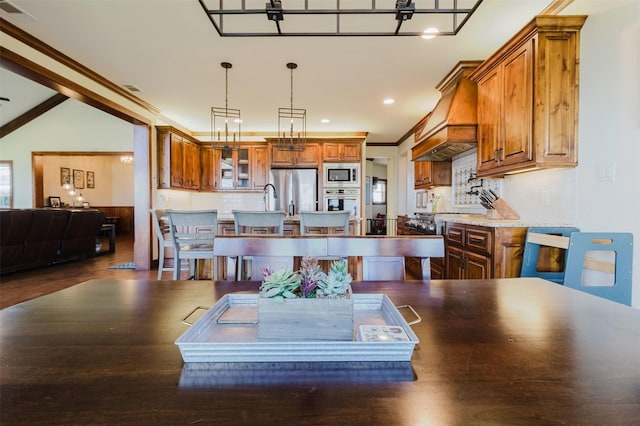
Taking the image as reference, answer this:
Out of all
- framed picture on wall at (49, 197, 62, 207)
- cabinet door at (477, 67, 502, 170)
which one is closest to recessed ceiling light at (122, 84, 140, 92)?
cabinet door at (477, 67, 502, 170)

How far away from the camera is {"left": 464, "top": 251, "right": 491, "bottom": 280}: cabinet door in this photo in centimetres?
236

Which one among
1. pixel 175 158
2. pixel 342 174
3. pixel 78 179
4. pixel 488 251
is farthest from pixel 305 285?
pixel 78 179

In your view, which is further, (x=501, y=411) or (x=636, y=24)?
(x=636, y=24)

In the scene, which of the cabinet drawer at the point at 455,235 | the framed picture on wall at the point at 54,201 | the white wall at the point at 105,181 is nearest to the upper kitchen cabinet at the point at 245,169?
the cabinet drawer at the point at 455,235

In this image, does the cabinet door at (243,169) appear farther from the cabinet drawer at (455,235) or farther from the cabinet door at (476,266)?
the cabinet door at (476,266)

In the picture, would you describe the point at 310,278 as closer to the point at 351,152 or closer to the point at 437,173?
the point at 437,173

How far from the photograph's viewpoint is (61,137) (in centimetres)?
595

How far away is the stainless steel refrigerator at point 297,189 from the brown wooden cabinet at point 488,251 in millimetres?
3265

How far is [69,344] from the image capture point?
0.65 metres

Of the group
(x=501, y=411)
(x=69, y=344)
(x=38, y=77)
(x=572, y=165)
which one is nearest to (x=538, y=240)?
(x=572, y=165)

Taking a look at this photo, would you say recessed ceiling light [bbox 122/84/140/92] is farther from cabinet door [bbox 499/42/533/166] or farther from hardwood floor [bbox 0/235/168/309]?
cabinet door [bbox 499/42/533/166]

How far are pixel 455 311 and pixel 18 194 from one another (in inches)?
336

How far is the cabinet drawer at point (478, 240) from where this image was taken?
2340 mm

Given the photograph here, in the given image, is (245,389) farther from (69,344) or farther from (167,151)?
(167,151)
